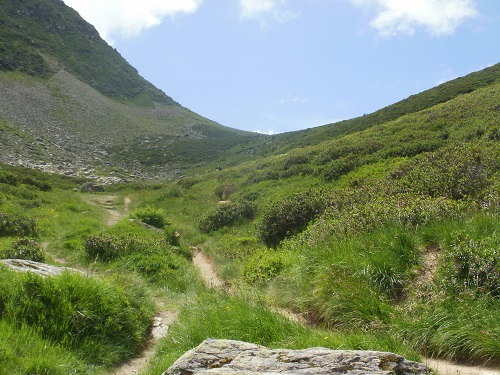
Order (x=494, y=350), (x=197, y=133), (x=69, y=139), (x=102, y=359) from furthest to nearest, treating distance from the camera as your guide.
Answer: (x=197, y=133) < (x=69, y=139) < (x=102, y=359) < (x=494, y=350)

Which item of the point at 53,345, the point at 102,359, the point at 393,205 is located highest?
the point at 393,205

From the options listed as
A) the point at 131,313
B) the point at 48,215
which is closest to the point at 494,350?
the point at 131,313

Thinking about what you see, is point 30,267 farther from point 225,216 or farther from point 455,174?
point 225,216

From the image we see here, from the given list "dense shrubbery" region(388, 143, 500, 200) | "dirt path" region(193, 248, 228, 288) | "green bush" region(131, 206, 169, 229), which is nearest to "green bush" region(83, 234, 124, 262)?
"dirt path" region(193, 248, 228, 288)

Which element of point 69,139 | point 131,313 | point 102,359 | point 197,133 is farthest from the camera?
point 197,133

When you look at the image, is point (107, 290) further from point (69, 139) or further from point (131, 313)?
point (69, 139)

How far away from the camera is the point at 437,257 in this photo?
5324mm

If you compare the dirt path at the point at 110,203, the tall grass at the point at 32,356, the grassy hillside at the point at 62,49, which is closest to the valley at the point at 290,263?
the tall grass at the point at 32,356

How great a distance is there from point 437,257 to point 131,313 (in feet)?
15.6

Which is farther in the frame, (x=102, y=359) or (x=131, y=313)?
(x=131, y=313)

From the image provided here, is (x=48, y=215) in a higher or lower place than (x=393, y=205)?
higher

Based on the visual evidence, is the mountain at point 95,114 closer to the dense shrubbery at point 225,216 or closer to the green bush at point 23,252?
the dense shrubbery at point 225,216

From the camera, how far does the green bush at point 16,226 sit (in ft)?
37.7

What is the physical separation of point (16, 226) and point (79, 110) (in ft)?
198
